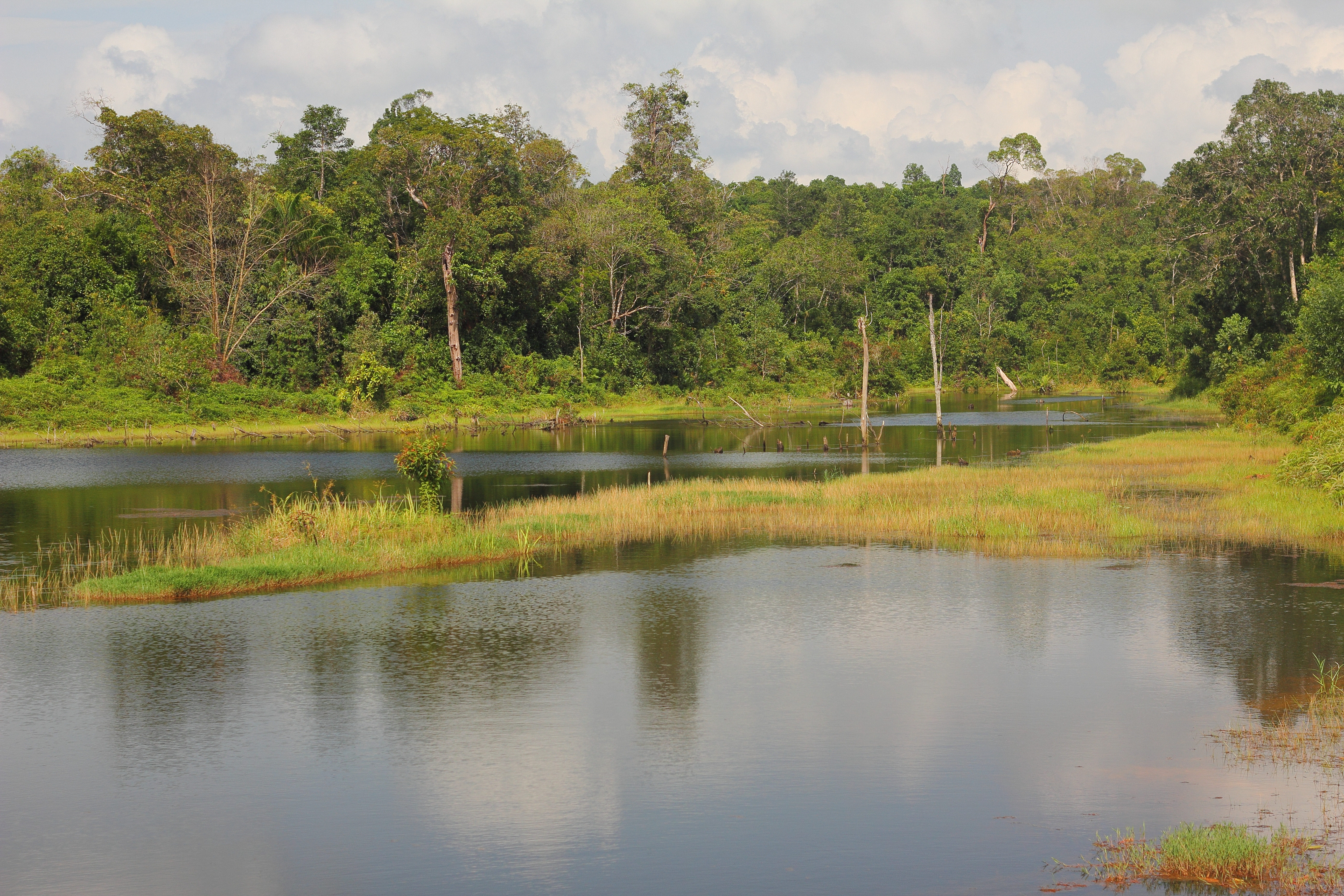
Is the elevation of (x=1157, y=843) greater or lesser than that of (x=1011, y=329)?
lesser

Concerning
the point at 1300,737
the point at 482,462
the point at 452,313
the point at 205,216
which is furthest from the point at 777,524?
the point at 205,216

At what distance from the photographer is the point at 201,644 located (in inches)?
753

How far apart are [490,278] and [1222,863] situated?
69796mm

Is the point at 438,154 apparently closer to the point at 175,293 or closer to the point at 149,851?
the point at 175,293

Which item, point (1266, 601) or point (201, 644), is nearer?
point (201, 644)

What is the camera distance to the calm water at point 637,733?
11.1 metres

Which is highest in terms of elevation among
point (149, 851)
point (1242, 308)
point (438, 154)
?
point (438, 154)

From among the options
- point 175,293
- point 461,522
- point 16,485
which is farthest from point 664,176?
point 461,522

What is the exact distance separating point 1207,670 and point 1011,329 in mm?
105169

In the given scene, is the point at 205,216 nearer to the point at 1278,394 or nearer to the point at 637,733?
the point at 1278,394

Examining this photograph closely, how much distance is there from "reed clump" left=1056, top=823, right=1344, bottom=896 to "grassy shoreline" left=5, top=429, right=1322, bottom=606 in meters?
16.4

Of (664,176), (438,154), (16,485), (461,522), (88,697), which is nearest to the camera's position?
(88,697)

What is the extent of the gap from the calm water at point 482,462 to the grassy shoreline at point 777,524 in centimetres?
424

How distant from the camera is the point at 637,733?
1469 cm
